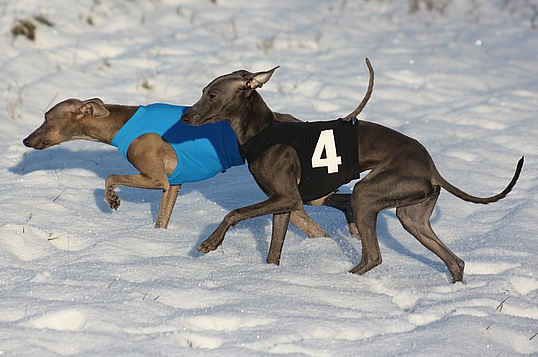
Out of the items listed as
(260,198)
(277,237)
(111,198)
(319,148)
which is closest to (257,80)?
(319,148)

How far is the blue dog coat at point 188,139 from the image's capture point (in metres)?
5.88

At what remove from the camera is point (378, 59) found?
10.8 meters

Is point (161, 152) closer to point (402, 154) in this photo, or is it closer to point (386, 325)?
point (402, 154)

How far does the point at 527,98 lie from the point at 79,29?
605 centimetres

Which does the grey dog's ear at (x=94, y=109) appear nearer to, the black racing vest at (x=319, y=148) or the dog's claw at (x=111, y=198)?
the dog's claw at (x=111, y=198)

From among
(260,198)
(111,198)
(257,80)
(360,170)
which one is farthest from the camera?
(260,198)

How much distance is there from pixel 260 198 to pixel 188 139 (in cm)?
123

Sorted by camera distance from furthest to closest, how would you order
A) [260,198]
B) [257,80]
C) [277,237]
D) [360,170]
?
[260,198] → [277,237] → [360,170] → [257,80]

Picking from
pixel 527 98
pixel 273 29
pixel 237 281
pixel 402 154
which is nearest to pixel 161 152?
pixel 237 281

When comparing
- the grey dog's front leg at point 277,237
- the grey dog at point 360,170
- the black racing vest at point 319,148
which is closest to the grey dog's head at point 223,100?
the grey dog at point 360,170

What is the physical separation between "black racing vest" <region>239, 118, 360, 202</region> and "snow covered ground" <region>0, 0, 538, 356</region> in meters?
0.65

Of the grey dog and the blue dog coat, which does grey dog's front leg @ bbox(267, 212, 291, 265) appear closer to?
the grey dog

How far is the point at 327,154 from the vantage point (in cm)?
518

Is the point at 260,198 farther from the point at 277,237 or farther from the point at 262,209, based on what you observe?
the point at 262,209
